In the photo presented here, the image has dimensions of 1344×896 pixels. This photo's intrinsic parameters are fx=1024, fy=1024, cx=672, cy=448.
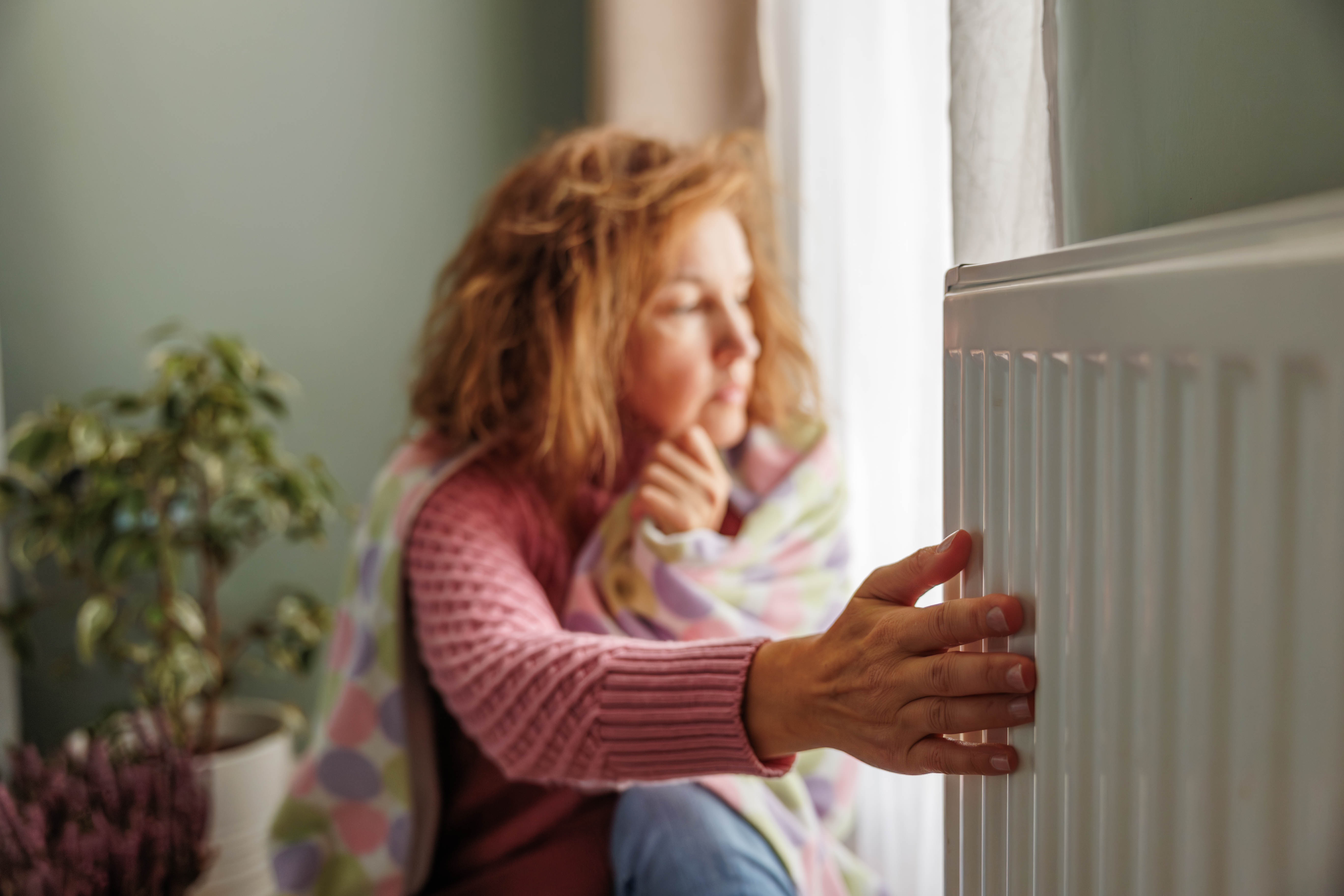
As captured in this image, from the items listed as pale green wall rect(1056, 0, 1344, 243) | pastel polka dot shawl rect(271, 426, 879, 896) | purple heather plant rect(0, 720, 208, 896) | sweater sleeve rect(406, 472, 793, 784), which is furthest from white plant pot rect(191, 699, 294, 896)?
pale green wall rect(1056, 0, 1344, 243)

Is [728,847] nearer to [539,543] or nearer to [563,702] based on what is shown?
[563,702]

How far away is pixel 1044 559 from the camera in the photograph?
48 cm

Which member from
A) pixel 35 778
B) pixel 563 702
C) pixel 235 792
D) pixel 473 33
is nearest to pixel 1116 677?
pixel 563 702

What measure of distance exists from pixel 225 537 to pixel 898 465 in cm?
111

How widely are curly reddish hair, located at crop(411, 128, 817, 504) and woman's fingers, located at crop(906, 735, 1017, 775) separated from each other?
21.3 inches

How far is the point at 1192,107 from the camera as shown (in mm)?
522

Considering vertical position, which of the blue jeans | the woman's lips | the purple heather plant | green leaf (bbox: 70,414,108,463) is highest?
the woman's lips

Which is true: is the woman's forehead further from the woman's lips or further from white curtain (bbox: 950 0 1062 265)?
white curtain (bbox: 950 0 1062 265)

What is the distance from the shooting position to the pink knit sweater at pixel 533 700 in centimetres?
73

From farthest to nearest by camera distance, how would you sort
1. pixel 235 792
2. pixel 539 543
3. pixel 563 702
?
1. pixel 235 792
2. pixel 539 543
3. pixel 563 702

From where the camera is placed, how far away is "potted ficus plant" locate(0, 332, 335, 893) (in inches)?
62.1

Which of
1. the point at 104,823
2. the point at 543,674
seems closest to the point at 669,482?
the point at 543,674

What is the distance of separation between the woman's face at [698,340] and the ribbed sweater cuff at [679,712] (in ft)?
1.10

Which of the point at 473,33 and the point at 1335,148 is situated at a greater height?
the point at 473,33
